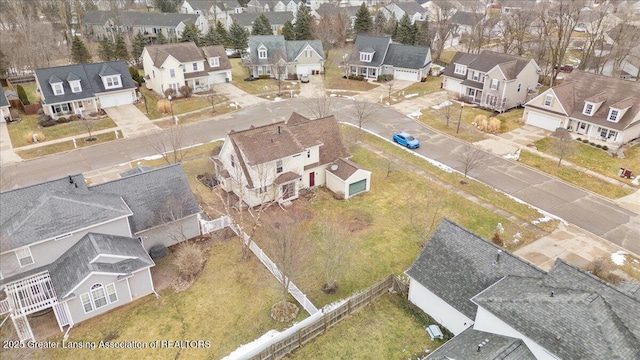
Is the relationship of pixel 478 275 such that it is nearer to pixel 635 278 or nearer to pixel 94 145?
pixel 635 278

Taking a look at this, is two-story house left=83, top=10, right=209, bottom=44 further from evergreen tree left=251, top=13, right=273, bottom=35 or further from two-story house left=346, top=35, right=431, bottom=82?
two-story house left=346, top=35, right=431, bottom=82

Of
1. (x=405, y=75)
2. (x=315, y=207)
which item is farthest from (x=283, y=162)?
(x=405, y=75)

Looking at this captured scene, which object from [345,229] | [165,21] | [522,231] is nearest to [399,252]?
[345,229]

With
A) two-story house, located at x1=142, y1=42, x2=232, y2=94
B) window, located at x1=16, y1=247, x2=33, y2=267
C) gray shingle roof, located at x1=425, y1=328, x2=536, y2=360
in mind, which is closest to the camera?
gray shingle roof, located at x1=425, y1=328, x2=536, y2=360

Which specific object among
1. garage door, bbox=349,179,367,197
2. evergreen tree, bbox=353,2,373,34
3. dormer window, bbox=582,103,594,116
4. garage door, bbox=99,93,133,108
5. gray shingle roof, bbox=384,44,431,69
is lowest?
garage door, bbox=349,179,367,197

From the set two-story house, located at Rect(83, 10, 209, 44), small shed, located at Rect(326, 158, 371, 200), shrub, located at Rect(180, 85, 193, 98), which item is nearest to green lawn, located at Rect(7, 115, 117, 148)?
shrub, located at Rect(180, 85, 193, 98)

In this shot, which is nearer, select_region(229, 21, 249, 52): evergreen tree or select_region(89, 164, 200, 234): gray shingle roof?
select_region(89, 164, 200, 234): gray shingle roof
